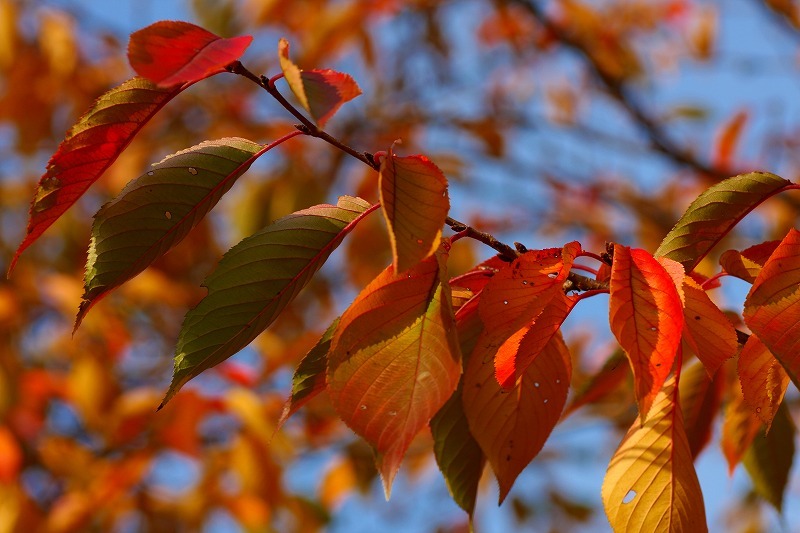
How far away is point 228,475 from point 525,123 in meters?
1.52

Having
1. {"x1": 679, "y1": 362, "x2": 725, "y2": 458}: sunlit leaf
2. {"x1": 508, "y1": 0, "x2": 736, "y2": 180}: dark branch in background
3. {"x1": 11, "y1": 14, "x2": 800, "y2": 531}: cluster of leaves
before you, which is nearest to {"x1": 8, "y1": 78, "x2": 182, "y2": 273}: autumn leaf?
{"x1": 11, "y1": 14, "x2": 800, "y2": 531}: cluster of leaves

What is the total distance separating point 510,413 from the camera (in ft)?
1.99

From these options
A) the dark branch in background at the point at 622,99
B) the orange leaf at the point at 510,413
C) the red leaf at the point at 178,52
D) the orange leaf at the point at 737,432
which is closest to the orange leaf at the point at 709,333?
the orange leaf at the point at 510,413

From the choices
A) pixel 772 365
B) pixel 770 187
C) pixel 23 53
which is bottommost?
pixel 772 365

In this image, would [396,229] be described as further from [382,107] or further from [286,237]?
[382,107]

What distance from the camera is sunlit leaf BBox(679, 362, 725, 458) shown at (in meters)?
0.77

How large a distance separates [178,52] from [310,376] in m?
0.24

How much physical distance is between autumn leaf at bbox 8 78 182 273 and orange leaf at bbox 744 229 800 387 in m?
0.39

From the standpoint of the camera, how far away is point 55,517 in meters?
2.01

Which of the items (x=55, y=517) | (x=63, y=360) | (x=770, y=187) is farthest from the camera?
(x=63, y=360)

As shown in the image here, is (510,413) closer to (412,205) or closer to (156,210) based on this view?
(412,205)

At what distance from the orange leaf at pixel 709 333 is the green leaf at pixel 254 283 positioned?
229mm

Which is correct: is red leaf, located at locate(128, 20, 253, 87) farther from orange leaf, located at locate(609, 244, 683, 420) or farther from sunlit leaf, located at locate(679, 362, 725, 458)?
sunlit leaf, located at locate(679, 362, 725, 458)

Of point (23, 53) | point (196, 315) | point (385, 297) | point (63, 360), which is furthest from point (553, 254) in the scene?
point (63, 360)
